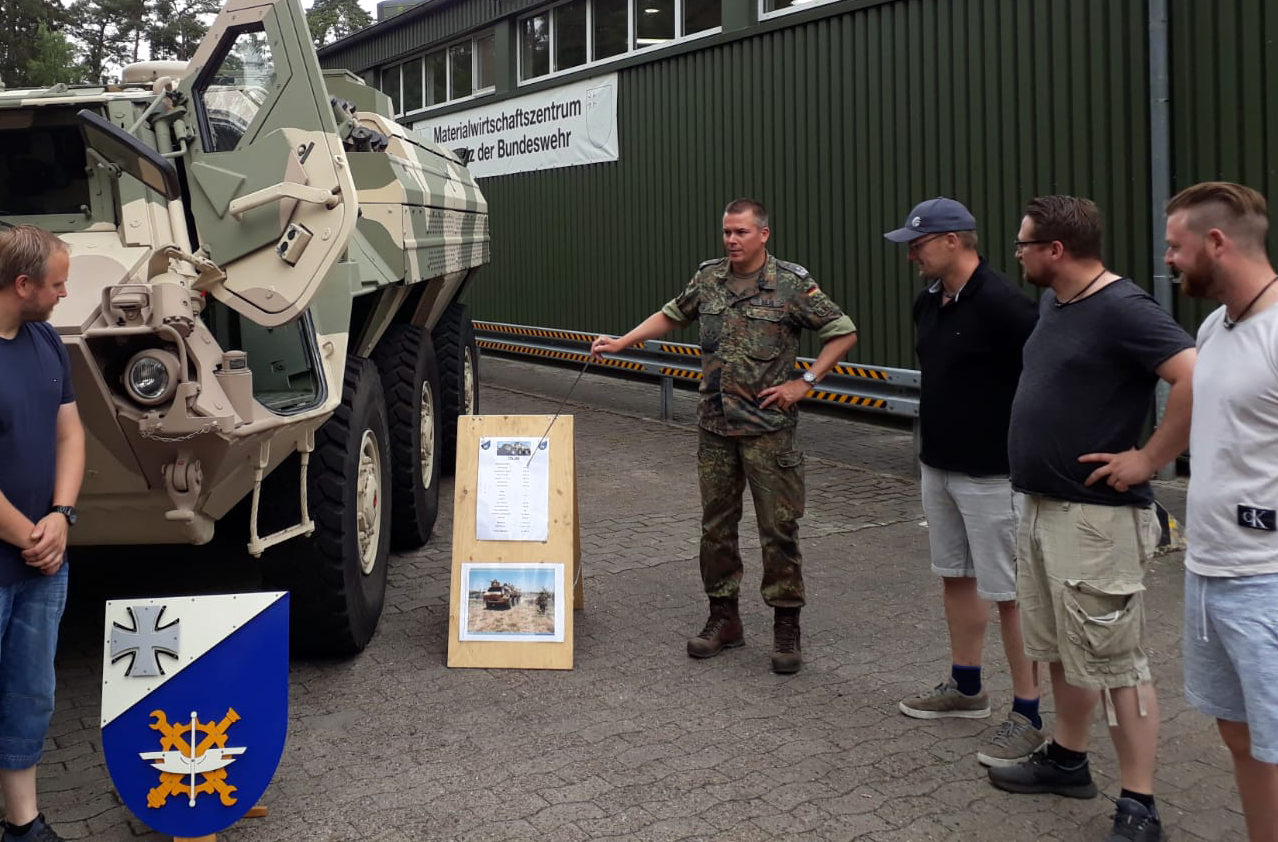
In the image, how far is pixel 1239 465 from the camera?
2.96 meters

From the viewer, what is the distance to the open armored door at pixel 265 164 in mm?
4316

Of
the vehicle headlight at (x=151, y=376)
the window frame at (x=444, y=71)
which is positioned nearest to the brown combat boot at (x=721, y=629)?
the vehicle headlight at (x=151, y=376)

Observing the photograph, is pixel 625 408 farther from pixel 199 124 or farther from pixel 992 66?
pixel 199 124

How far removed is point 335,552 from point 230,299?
1150 mm

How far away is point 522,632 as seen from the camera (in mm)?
5262

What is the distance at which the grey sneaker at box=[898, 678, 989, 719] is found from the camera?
14.9ft

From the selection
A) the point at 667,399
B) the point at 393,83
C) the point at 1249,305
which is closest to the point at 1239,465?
the point at 1249,305

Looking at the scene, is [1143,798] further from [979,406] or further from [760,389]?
[760,389]

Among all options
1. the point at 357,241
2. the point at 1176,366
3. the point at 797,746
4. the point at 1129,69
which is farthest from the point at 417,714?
the point at 1129,69

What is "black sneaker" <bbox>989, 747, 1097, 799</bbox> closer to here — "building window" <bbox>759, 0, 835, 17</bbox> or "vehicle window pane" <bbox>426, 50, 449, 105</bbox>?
"building window" <bbox>759, 0, 835, 17</bbox>

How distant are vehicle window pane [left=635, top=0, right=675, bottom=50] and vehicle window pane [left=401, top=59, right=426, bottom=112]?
20.1 feet

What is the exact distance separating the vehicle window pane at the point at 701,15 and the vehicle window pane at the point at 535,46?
288 cm

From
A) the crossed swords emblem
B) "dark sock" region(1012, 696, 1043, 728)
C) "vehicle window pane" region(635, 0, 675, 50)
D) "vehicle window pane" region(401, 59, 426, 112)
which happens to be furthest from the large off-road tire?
"vehicle window pane" region(401, 59, 426, 112)

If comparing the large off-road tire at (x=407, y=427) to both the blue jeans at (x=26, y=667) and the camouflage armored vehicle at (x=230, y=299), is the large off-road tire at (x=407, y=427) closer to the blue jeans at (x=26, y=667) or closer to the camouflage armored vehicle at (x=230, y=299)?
the camouflage armored vehicle at (x=230, y=299)
